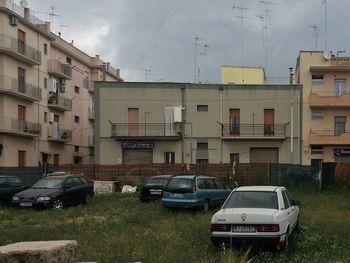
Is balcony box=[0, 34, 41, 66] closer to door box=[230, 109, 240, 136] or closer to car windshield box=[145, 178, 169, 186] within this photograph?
door box=[230, 109, 240, 136]

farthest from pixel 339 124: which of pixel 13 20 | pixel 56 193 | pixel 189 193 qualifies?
pixel 56 193

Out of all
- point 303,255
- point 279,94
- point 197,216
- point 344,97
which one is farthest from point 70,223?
point 344,97

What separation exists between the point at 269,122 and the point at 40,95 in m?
21.6

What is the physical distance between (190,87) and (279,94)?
26.2 feet

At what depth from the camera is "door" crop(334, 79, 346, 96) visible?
50.6 meters

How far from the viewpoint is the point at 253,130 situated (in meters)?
48.2

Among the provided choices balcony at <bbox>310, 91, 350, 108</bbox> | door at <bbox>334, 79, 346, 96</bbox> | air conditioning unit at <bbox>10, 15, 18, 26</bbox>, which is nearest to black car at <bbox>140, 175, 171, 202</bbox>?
air conditioning unit at <bbox>10, 15, 18, 26</bbox>

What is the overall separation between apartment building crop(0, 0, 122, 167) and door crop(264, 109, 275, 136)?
2071 centimetres

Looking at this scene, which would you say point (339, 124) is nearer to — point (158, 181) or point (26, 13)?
point (158, 181)

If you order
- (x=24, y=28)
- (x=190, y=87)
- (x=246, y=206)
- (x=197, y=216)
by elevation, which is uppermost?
(x=24, y=28)

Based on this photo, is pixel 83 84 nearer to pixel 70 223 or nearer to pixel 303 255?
pixel 70 223

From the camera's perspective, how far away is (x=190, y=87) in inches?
1900

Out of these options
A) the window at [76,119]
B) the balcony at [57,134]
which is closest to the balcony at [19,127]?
the balcony at [57,134]

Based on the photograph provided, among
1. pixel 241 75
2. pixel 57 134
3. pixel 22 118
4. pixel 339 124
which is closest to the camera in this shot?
pixel 22 118
